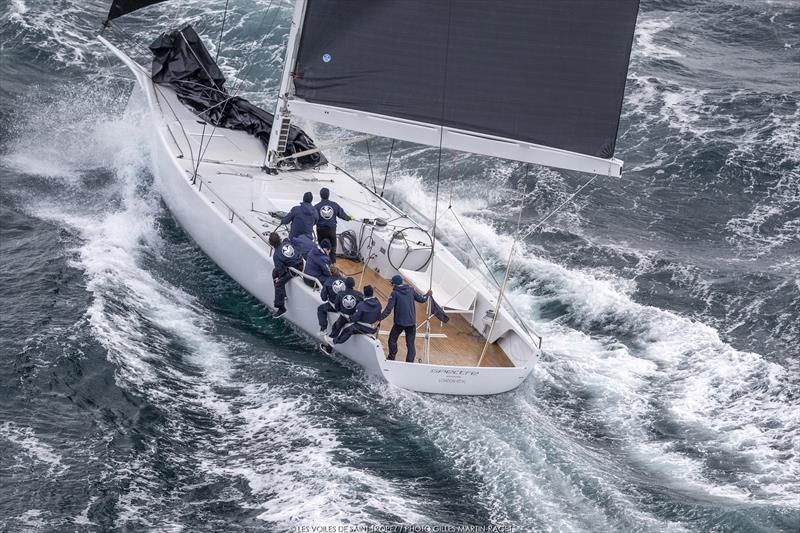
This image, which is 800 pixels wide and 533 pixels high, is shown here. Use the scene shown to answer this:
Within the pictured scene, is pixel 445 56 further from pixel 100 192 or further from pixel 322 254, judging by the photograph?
pixel 100 192

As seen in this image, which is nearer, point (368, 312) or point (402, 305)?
point (402, 305)

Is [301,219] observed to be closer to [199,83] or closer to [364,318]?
[364,318]

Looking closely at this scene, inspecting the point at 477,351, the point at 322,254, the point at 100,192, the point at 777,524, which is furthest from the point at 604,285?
the point at 100,192

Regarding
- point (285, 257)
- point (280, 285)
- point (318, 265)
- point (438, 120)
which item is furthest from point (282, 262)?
point (438, 120)

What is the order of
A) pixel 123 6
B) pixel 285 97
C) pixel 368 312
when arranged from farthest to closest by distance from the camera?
1. pixel 123 6
2. pixel 285 97
3. pixel 368 312

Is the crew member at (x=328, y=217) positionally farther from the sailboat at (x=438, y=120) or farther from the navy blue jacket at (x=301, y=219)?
the sailboat at (x=438, y=120)

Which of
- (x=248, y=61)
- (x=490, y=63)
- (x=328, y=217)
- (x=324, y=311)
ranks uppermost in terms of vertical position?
(x=490, y=63)
